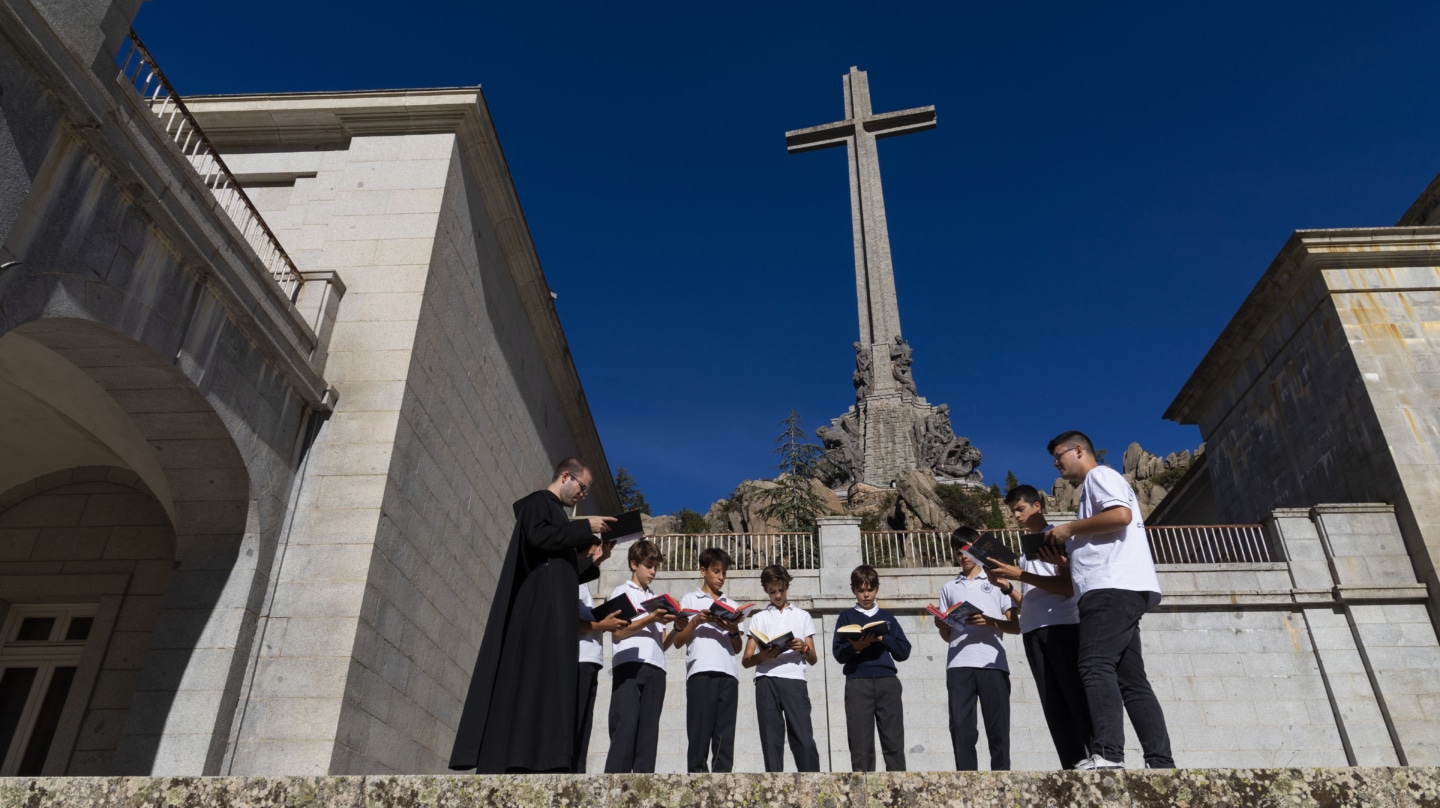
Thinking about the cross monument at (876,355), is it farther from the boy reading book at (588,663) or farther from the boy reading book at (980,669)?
the boy reading book at (588,663)

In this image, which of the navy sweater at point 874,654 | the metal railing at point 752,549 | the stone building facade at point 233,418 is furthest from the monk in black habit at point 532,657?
the metal railing at point 752,549

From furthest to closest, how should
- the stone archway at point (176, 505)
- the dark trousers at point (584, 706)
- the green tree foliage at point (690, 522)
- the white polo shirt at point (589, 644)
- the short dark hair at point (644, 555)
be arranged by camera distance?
1. the green tree foliage at point (690, 522)
2. the stone archway at point (176, 505)
3. the short dark hair at point (644, 555)
4. the white polo shirt at point (589, 644)
5. the dark trousers at point (584, 706)

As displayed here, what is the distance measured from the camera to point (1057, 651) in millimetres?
4879

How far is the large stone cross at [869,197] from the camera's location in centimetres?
4175

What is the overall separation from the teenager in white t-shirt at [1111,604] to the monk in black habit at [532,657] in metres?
2.53

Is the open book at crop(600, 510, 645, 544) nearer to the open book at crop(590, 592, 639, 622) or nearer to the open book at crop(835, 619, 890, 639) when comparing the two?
the open book at crop(590, 592, 639, 622)

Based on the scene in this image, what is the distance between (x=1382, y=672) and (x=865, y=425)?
2858 cm

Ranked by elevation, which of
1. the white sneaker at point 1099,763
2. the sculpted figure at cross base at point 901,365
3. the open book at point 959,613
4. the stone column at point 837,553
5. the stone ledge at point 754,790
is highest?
the sculpted figure at cross base at point 901,365

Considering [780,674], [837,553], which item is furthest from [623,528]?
[837,553]

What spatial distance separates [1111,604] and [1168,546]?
10.9m

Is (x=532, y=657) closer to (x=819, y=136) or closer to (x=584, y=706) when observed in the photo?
(x=584, y=706)

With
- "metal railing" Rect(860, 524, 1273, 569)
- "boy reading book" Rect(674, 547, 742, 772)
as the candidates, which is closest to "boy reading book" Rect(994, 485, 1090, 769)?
"boy reading book" Rect(674, 547, 742, 772)

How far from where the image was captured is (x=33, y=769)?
7695mm

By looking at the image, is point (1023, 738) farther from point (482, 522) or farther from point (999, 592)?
point (482, 522)
